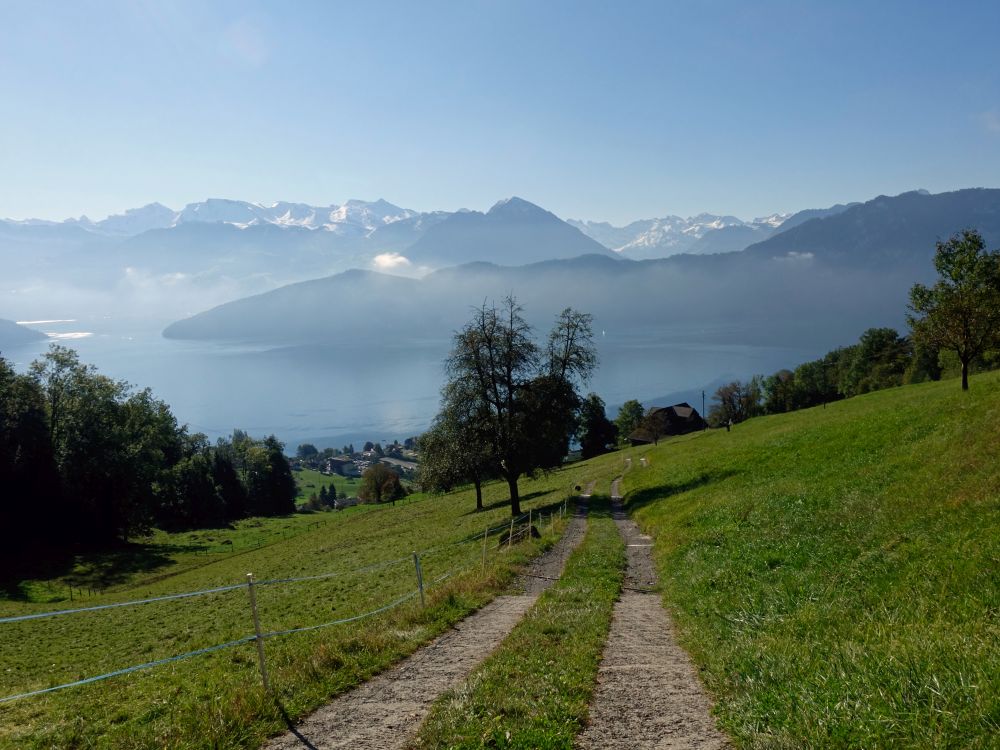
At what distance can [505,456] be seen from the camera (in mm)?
36312

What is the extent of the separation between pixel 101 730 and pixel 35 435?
179 ft

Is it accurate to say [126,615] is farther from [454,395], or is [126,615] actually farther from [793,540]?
[793,540]

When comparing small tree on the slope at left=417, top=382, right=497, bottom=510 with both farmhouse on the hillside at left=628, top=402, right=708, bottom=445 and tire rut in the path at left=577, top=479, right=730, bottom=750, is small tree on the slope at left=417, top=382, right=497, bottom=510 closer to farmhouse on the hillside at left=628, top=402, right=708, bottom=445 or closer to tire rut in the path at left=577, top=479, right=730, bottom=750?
tire rut in the path at left=577, top=479, right=730, bottom=750

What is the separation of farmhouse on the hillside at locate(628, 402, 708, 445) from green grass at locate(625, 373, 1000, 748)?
291ft

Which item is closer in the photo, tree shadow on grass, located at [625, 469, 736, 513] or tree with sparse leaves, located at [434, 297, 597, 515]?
tree shadow on grass, located at [625, 469, 736, 513]

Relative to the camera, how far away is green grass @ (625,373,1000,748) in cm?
567

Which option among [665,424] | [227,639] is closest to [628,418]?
[665,424]

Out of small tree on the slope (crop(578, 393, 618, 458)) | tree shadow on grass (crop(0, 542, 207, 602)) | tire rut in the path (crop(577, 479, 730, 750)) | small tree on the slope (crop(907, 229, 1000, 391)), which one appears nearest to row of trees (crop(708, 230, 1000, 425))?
small tree on the slope (crop(907, 229, 1000, 391))

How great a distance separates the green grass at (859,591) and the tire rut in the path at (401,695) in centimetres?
391

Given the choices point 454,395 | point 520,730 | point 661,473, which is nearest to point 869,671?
point 520,730

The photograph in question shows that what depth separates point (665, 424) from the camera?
12406cm

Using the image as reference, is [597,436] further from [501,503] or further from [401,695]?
[401,695]

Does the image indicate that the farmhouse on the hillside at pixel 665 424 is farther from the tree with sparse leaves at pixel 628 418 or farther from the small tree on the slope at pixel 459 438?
the small tree on the slope at pixel 459 438

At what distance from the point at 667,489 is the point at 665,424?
94398 millimetres
